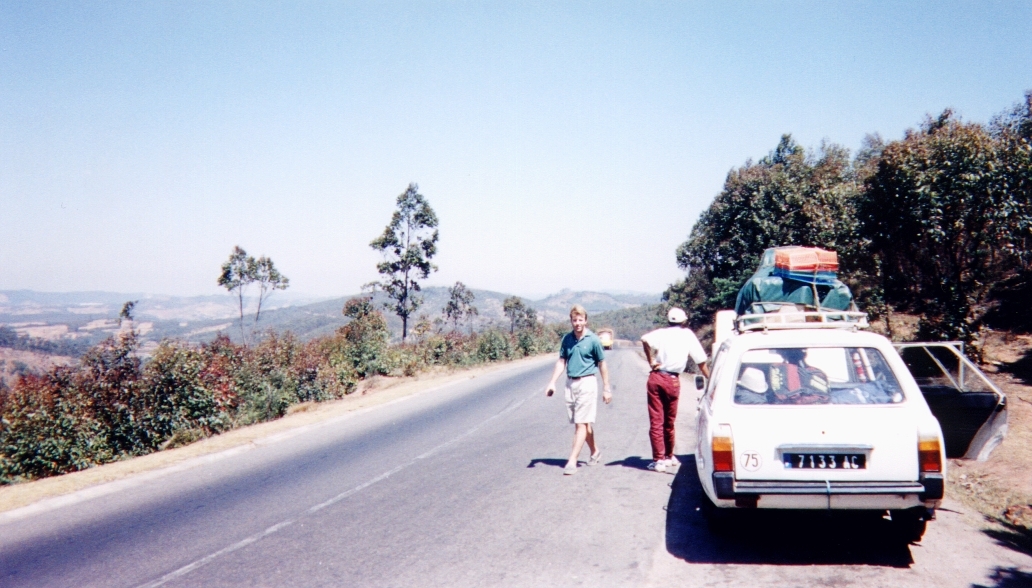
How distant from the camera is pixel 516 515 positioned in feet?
19.5

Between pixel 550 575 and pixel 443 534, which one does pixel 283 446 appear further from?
pixel 550 575

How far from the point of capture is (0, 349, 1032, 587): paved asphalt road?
4477 millimetres

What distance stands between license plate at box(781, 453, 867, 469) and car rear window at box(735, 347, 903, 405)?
1.60 feet

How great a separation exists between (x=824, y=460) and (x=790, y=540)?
1110 mm

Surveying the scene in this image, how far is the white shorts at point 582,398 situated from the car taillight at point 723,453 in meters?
2.96

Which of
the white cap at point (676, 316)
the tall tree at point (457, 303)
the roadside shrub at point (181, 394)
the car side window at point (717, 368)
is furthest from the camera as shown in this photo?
the tall tree at point (457, 303)

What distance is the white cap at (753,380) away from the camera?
4.84 metres

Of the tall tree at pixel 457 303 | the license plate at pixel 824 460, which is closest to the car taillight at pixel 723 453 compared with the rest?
the license plate at pixel 824 460

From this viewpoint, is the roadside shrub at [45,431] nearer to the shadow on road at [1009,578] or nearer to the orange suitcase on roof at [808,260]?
the orange suitcase on roof at [808,260]

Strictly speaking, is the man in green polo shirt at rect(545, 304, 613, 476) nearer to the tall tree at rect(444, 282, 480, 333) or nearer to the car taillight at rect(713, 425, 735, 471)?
the car taillight at rect(713, 425, 735, 471)

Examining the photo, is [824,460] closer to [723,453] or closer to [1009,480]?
[723,453]

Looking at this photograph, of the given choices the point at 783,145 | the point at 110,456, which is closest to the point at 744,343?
the point at 110,456

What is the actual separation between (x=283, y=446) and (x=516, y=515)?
276 inches

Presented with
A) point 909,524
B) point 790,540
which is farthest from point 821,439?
point 790,540
